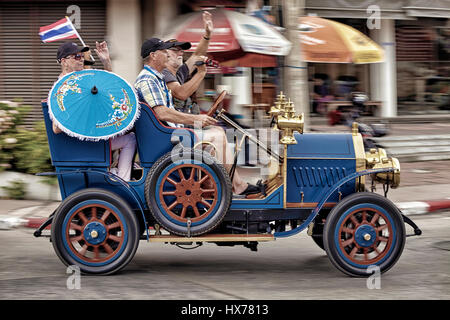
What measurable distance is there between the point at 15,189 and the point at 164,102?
433 centimetres

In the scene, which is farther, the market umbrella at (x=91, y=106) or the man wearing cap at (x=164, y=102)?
the man wearing cap at (x=164, y=102)

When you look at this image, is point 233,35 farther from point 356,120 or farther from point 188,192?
point 188,192

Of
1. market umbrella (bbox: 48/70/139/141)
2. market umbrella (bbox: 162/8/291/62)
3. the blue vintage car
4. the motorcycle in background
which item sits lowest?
the blue vintage car

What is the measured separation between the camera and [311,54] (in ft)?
39.4

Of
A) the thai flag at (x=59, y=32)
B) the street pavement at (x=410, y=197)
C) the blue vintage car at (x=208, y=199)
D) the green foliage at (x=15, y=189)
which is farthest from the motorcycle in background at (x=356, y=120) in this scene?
the green foliage at (x=15, y=189)

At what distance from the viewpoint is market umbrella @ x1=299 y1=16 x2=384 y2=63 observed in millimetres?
11977

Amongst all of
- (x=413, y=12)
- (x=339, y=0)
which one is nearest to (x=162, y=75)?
(x=339, y=0)

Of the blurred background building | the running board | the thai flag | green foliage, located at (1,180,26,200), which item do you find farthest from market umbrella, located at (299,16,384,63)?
the running board

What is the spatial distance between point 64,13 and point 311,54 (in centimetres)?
465

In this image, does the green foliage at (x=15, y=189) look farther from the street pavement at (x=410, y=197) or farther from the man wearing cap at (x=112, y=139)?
the man wearing cap at (x=112, y=139)

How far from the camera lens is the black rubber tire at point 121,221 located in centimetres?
556

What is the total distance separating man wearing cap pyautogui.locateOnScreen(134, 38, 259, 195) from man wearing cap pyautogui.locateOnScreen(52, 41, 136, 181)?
33 centimetres

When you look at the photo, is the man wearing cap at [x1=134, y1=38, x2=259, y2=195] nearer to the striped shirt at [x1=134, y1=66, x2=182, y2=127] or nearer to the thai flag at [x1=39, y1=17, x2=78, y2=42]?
the striped shirt at [x1=134, y1=66, x2=182, y2=127]

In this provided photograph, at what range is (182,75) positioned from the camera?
6.46m
